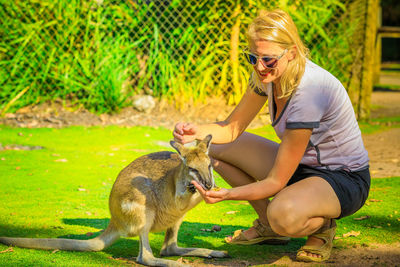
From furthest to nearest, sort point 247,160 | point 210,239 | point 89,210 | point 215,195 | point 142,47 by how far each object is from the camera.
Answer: point 142,47 < point 89,210 < point 210,239 < point 247,160 < point 215,195

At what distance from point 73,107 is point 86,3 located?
4.76 feet

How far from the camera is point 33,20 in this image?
7.41 m

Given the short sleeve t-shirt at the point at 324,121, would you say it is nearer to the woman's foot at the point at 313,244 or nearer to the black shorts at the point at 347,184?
the black shorts at the point at 347,184

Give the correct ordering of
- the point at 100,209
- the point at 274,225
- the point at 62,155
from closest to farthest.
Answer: the point at 274,225
the point at 100,209
the point at 62,155

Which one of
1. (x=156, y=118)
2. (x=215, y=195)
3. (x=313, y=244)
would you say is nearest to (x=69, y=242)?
(x=215, y=195)

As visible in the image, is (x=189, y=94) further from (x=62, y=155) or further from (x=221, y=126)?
(x=221, y=126)

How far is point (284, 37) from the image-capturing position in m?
2.60

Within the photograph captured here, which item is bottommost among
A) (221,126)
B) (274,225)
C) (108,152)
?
(108,152)

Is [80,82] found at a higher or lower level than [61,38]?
lower

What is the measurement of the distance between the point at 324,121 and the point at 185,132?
2.71 feet

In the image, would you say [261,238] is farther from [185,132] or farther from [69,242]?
[69,242]

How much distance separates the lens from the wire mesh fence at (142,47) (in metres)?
7.14

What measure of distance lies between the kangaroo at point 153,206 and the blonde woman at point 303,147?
337mm

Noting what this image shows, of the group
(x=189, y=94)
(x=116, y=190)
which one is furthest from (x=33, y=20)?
(x=116, y=190)
